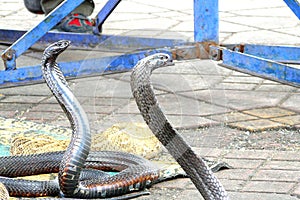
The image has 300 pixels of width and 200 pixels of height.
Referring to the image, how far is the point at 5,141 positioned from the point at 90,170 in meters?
0.61

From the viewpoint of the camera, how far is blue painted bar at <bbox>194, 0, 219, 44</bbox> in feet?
13.6

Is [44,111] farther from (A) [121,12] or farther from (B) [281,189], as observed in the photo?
(A) [121,12]

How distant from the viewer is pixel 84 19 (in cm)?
538

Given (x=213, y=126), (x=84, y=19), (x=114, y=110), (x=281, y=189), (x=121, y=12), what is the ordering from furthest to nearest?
(x=121, y=12) < (x=84, y=19) < (x=114, y=110) < (x=213, y=126) < (x=281, y=189)

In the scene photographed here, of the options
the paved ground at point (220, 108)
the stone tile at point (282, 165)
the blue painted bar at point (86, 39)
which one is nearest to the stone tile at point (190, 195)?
the paved ground at point (220, 108)

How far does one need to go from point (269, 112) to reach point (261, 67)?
0.73 feet

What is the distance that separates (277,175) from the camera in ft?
9.93

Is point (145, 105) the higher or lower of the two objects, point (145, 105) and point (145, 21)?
the higher

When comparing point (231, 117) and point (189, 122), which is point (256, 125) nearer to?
point (231, 117)

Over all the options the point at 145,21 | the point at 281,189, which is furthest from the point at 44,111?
the point at 145,21

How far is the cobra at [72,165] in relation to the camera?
8.84 ft

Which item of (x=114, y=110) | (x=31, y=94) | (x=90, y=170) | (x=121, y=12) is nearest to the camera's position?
(x=90, y=170)

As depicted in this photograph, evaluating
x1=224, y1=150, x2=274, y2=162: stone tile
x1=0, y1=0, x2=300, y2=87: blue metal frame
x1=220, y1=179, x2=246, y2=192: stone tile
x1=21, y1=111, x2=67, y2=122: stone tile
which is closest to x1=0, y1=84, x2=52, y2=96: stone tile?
x1=0, y1=0, x2=300, y2=87: blue metal frame

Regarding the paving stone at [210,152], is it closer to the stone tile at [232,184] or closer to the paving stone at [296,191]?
the stone tile at [232,184]
